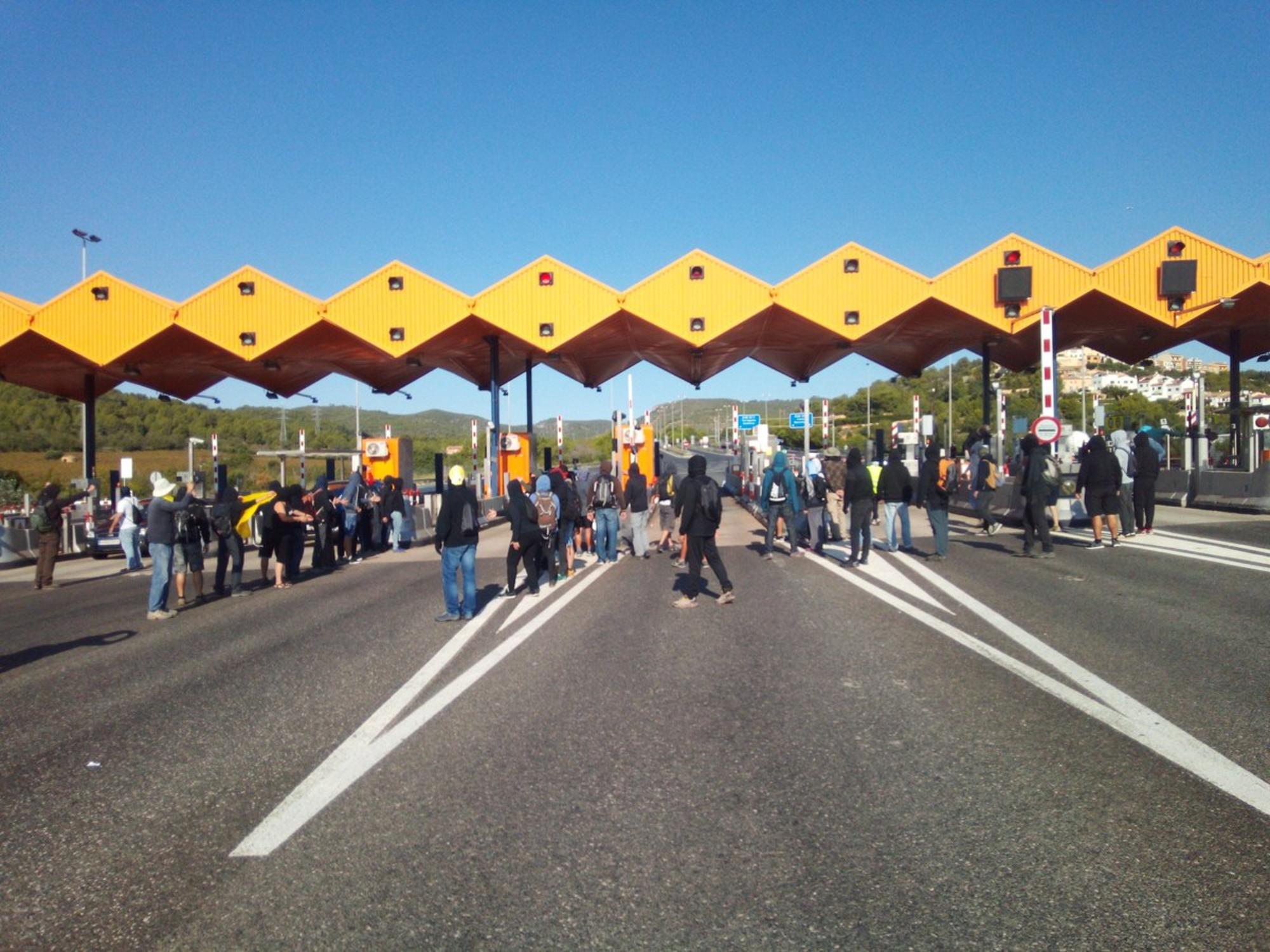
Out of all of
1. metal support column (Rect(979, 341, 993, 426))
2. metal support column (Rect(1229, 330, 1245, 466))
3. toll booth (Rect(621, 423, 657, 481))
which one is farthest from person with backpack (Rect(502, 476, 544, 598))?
metal support column (Rect(1229, 330, 1245, 466))

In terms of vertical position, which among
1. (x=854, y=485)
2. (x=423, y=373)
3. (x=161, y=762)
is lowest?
(x=161, y=762)

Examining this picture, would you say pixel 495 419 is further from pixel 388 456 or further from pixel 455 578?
pixel 455 578

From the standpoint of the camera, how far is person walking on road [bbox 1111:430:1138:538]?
56.8ft

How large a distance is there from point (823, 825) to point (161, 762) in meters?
3.95

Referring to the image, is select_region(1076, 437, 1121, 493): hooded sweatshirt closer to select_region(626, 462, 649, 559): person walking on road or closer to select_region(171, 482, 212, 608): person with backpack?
select_region(626, 462, 649, 559): person walking on road

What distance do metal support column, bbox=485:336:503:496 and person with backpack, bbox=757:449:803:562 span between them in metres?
14.1

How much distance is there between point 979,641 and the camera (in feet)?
28.8

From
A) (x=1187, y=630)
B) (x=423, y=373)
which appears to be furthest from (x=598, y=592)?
(x=423, y=373)

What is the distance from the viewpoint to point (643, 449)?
1289 inches

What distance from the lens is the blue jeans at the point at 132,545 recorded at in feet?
63.3

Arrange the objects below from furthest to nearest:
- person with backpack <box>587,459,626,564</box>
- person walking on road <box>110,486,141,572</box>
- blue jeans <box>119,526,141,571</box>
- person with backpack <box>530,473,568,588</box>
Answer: blue jeans <box>119,526,141,571</box>, person walking on road <box>110,486,141,572</box>, person with backpack <box>587,459,626,564</box>, person with backpack <box>530,473,568,588</box>

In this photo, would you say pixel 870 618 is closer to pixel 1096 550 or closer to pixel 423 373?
pixel 1096 550

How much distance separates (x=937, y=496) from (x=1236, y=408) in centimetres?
1943

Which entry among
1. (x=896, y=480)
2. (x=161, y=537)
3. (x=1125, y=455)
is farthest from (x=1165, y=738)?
(x=1125, y=455)
